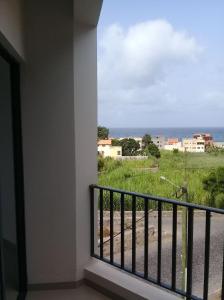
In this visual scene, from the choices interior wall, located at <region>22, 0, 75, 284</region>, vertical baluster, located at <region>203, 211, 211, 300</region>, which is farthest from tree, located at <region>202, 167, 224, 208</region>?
vertical baluster, located at <region>203, 211, 211, 300</region>

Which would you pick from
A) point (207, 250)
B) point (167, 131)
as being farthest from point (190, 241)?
point (167, 131)

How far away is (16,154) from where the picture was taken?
88.3 inches

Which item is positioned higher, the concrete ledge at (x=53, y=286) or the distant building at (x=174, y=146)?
the distant building at (x=174, y=146)

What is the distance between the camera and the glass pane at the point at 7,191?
1.84 metres

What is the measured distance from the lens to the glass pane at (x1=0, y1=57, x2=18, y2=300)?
1836 mm

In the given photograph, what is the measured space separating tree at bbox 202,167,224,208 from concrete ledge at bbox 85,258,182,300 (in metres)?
7.01

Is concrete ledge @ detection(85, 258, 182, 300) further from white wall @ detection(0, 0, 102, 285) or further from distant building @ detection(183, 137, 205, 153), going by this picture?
distant building @ detection(183, 137, 205, 153)

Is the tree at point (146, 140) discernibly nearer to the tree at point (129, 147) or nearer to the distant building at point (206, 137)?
the tree at point (129, 147)

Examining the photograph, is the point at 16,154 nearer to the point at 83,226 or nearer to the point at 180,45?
the point at 83,226

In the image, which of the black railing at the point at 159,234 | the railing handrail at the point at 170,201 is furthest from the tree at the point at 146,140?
the railing handrail at the point at 170,201

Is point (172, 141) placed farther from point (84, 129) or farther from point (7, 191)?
point (7, 191)

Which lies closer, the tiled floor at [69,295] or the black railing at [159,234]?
the black railing at [159,234]

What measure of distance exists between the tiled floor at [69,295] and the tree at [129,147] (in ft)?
14.5

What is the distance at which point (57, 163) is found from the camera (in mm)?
2332
